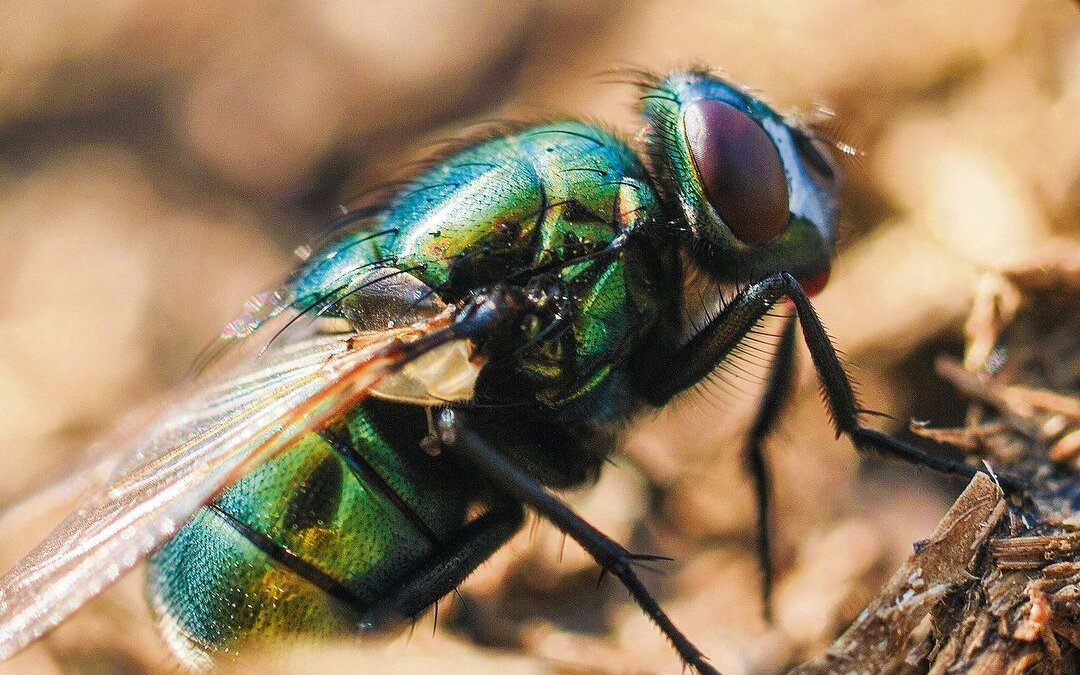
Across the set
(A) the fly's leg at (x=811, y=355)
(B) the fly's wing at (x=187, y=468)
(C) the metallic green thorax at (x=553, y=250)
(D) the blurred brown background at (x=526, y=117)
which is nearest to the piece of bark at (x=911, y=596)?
(A) the fly's leg at (x=811, y=355)

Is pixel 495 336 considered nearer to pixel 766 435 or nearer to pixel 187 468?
pixel 187 468

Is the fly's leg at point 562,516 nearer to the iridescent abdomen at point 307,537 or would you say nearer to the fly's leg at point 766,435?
the iridescent abdomen at point 307,537

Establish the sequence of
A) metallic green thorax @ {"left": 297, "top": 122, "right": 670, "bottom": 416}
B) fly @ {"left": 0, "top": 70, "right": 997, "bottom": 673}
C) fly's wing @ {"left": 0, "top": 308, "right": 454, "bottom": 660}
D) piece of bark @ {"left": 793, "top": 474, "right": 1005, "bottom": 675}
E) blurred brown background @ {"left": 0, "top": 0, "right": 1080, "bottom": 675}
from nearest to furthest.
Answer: fly's wing @ {"left": 0, "top": 308, "right": 454, "bottom": 660} < piece of bark @ {"left": 793, "top": 474, "right": 1005, "bottom": 675} < fly @ {"left": 0, "top": 70, "right": 997, "bottom": 673} < metallic green thorax @ {"left": 297, "top": 122, "right": 670, "bottom": 416} < blurred brown background @ {"left": 0, "top": 0, "right": 1080, "bottom": 675}

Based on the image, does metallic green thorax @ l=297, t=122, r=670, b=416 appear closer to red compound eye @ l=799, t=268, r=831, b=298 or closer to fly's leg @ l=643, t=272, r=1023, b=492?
fly's leg @ l=643, t=272, r=1023, b=492

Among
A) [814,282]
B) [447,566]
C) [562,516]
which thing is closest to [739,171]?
[814,282]

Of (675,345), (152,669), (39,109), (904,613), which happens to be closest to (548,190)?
(675,345)

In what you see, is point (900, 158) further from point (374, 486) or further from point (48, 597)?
point (48, 597)

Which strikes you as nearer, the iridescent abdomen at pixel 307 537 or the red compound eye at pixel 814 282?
the iridescent abdomen at pixel 307 537

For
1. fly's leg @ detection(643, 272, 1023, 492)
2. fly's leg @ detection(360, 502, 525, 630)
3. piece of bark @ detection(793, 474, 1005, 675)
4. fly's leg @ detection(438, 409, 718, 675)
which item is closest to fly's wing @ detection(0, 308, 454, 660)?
fly's leg @ detection(438, 409, 718, 675)
